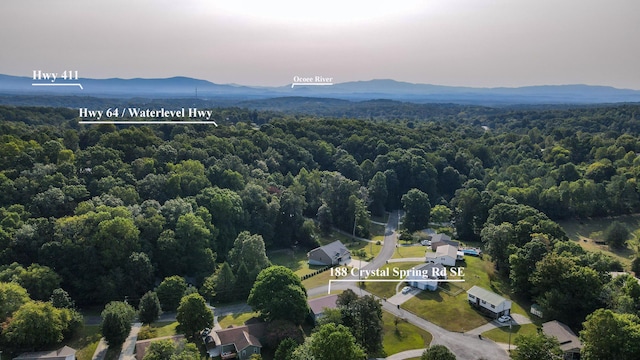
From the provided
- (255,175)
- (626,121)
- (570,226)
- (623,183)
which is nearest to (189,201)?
(255,175)

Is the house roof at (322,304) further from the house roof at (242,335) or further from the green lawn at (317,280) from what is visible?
the green lawn at (317,280)

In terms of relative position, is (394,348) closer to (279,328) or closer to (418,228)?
(279,328)

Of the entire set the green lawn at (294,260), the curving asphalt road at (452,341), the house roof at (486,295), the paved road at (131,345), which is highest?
the house roof at (486,295)


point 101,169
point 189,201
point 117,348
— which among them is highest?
point 101,169

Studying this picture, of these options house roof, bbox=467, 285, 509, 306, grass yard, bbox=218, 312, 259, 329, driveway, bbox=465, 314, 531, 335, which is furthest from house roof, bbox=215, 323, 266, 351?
house roof, bbox=467, 285, 509, 306

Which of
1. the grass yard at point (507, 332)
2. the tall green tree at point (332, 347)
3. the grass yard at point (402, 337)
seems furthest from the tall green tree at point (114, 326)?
the grass yard at point (507, 332)
